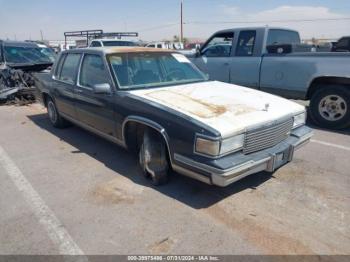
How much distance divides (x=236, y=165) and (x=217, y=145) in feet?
0.94


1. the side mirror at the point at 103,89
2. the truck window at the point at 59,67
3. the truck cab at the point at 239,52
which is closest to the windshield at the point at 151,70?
the side mirror at the point at 103,89

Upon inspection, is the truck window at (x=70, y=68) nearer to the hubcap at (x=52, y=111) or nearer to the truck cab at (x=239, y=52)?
the hubcap at (x=52, y=111)

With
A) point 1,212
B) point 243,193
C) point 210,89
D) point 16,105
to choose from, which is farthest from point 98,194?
point 16,105

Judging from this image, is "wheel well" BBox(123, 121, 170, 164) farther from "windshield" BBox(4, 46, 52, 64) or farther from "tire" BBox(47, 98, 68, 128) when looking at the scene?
"windshield" BBox(4, 46, 52, 64)

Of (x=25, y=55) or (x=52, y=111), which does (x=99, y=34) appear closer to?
(x=25, y=55)

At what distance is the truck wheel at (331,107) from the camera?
5.69m

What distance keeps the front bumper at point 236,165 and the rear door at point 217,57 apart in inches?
159

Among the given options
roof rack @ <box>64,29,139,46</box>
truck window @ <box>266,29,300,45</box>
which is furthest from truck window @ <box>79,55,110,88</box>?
roof rack @ <box>64,29,139,46</box>

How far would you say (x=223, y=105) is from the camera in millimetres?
3475

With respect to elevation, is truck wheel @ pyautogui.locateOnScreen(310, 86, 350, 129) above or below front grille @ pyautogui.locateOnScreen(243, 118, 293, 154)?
below

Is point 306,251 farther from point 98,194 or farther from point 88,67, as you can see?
point 88,67

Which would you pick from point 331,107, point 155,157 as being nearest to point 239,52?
point 331,107

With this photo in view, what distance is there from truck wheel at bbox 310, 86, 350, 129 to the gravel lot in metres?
1.19

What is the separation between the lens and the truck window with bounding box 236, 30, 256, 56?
6.80 m
